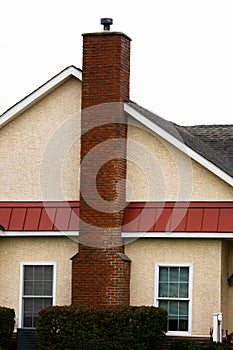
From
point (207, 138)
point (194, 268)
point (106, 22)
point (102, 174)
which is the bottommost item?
point (194, 268)

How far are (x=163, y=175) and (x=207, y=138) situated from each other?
6088 mm

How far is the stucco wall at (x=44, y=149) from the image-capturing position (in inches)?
1129

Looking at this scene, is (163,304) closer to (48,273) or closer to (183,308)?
(183,308)

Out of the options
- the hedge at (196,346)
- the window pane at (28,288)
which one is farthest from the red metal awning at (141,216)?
the hedge at (196,346)

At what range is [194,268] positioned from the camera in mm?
27188

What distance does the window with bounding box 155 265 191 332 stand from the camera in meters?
27.1

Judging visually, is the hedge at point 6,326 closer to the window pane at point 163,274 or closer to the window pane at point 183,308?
the window pane at point 163,274

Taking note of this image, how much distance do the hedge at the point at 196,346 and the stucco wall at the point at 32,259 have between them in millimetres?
3143

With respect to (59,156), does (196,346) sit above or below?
below

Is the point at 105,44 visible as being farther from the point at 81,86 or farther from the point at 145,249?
the point at 145,249

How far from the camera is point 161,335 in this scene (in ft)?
86.0

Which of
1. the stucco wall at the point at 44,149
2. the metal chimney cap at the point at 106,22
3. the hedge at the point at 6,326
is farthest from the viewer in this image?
the stucco wall at the point at 44,149

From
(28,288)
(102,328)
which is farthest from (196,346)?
(28,288)

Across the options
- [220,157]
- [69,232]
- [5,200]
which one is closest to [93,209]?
[69,232]
